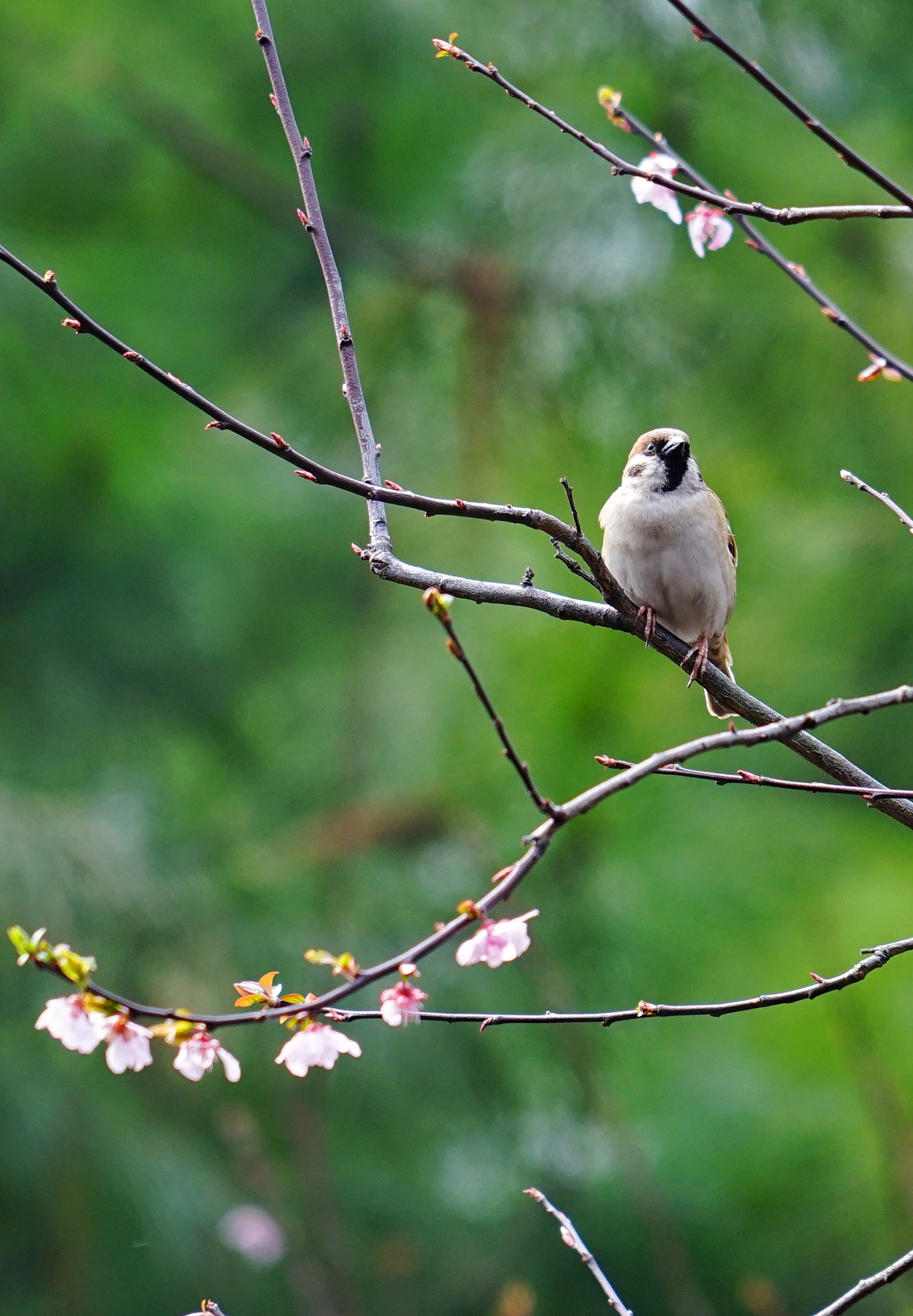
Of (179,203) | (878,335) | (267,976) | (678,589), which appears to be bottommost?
(267,976)

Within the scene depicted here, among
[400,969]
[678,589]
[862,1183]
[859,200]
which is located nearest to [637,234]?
[859,200]

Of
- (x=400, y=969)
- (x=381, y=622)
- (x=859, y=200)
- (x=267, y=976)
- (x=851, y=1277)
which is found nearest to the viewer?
(x=400, y=969)

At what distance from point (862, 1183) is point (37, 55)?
4.65 meters

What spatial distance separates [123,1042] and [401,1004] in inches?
9.9

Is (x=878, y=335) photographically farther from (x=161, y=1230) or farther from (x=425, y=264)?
(x=161, y=1230)

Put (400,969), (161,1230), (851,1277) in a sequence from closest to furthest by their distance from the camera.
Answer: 1. (400,969)
2. (161,1230)
3. (851,1277)

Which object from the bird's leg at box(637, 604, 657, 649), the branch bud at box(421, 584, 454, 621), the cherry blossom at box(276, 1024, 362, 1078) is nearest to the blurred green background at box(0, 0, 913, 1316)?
the bird's leg at box(637, 604, 657, 649)

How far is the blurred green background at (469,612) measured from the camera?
165 inches

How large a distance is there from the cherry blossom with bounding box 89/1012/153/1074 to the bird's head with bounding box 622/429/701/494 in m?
2.09

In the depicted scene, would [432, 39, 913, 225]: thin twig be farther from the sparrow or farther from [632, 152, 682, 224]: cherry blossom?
the sparrow

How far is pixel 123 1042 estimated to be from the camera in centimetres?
118

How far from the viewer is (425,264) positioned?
457 centimetres

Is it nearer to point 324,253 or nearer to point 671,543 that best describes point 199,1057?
point 324,253

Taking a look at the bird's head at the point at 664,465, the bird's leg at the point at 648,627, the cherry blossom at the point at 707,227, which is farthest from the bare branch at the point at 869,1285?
the bird's head at the point at 664,465
